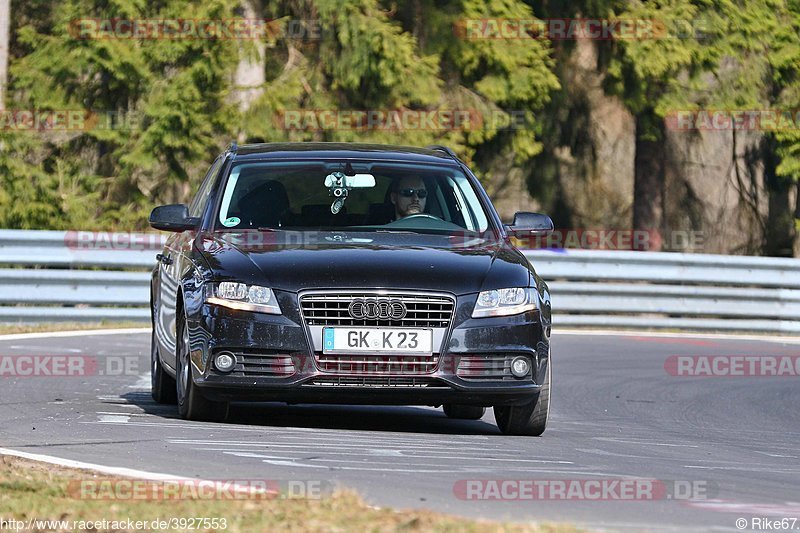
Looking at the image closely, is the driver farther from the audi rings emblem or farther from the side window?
the audi rings emblem

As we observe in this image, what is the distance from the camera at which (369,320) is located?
345 inches

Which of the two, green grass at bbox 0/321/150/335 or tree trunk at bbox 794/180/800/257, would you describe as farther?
tree trunk at bbox 794/180/800/257

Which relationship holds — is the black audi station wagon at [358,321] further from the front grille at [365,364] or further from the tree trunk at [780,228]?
the tree trunk at [780,228]

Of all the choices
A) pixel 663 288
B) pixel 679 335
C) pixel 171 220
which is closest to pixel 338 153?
pixel 171 220

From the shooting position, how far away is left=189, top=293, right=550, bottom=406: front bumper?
8.76 m

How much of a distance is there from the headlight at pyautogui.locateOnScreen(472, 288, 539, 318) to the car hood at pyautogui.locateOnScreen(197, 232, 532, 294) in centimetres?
4

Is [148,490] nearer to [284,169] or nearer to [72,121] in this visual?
[284,169]

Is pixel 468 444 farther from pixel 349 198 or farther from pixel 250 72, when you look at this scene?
pixel 250 72

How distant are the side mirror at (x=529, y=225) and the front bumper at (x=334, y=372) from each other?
1345 millimetres

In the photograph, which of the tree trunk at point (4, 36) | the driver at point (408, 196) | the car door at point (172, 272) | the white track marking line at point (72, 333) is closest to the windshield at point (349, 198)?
the driver at point (408, 196)

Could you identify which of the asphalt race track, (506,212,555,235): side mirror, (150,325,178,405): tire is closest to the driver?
(506,212,555,235): side mirror

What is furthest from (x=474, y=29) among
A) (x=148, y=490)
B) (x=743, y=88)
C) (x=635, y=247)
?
(x=148, y=490)

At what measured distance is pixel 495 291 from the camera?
895cm

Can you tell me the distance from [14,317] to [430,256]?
9.51 m
